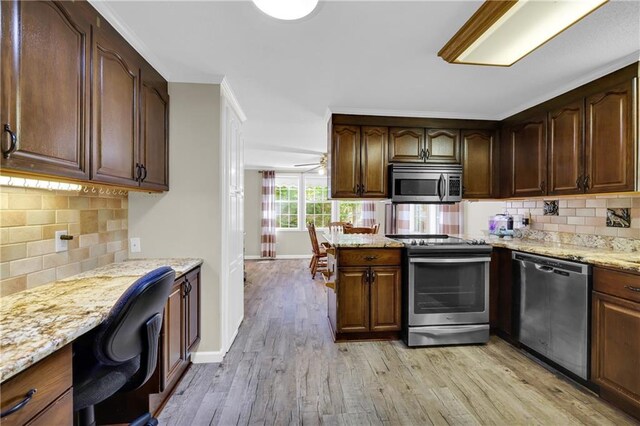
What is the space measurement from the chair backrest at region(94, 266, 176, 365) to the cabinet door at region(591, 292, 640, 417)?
2.70 meters

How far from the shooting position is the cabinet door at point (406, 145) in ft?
10.3

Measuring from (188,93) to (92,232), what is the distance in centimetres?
129

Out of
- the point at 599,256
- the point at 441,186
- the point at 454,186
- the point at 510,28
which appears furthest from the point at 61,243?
the point at 599,256

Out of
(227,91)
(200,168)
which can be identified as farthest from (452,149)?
(200,168)

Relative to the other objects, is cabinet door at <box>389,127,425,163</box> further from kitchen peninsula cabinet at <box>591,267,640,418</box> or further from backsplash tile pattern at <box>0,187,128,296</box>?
backsplash tile pattern at <box>0,187,128,296</box>

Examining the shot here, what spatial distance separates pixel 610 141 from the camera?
83.3 inches

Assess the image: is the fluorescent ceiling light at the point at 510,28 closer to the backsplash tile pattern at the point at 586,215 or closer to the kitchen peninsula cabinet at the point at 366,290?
the backsplash tile pattern at the point at 586,215

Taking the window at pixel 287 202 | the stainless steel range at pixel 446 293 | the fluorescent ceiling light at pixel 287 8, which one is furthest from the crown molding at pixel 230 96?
the window at pixel 287 202

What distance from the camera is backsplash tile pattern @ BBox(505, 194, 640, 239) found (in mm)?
2236

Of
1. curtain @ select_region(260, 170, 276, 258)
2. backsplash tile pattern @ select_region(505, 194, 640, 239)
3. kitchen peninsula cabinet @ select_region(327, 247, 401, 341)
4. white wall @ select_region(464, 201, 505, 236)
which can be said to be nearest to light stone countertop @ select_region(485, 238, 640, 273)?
backsplash tile pattern @ select_region(505, 194, 640, 239)

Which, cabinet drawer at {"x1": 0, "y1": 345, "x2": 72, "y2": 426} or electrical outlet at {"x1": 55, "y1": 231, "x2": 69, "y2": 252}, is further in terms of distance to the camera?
electrical outlet at {"x1": 55, "y1": 231, "x2": 69, "y2": 252}

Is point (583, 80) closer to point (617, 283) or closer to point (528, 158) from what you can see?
point (528, 158)

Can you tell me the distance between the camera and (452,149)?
3.20 metres

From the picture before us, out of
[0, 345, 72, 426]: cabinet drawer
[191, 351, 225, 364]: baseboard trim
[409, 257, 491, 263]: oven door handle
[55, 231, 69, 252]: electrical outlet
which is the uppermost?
[55, 231, 69, 252]: electrical outlet
